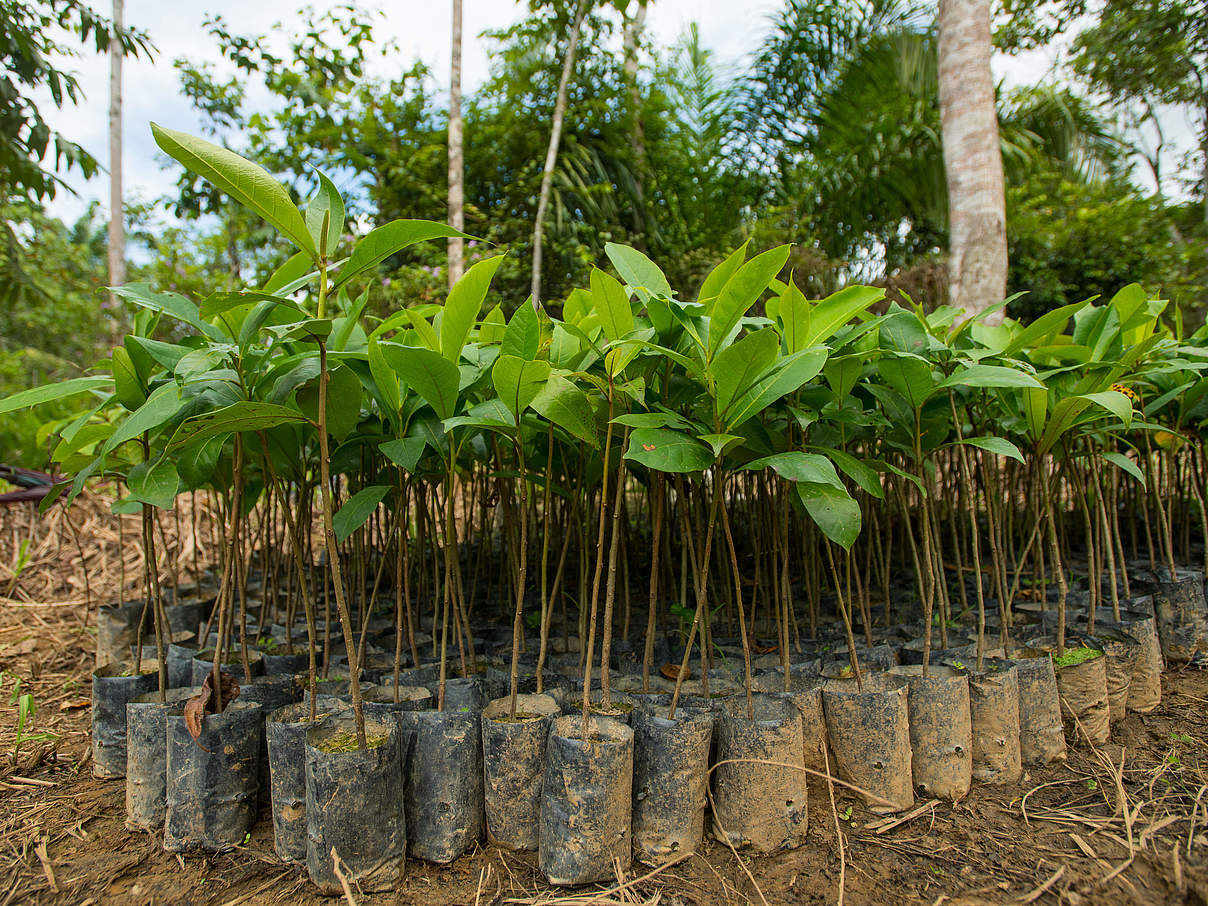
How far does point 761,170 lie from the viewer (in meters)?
5.50

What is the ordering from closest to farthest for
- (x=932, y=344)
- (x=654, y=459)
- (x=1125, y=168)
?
(x=654, y=459) < (x=932, y=344) < (x=1125, y=168)

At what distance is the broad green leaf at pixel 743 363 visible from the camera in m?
0.74

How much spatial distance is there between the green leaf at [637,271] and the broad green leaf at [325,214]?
33 cm

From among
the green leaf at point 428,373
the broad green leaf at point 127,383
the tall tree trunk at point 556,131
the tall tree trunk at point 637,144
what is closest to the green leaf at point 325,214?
the green leaf at point 428,373

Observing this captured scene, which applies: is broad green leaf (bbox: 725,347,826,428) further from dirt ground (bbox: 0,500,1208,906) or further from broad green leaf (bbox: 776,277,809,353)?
dirt ground (bbox: 0,500,1208,906)

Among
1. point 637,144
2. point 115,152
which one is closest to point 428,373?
point 637,144

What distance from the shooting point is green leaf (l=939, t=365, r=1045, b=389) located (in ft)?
2.68

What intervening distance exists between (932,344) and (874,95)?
16.6 feet

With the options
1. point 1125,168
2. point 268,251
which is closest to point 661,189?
point 268,251

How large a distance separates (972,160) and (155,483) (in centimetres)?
271

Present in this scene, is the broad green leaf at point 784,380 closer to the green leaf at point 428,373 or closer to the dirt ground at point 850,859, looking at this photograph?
the green leaf at point 428,373

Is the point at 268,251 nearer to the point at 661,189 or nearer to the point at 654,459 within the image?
the point at 661,189

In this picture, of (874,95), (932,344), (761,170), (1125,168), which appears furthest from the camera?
(1125,168)

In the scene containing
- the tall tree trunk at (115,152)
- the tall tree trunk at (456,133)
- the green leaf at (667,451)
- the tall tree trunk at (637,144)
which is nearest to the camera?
the green leaf at (667,451)
